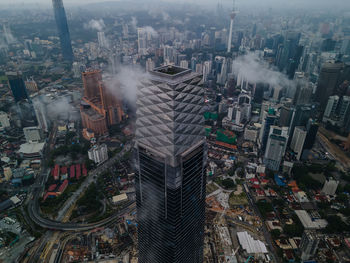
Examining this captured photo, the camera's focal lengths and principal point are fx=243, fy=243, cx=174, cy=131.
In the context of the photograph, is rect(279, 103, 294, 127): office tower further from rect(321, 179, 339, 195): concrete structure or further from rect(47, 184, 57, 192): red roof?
rect(47, 184, 57, 192): red roof

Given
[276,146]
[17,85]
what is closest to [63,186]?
[17,85]

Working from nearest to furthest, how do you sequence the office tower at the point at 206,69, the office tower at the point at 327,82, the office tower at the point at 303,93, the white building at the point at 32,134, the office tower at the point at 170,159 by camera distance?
the office tower at the point at 170,159 → the white building at the point at 32,134 → the office tower at the point at 303,93 → the office tower at the point at 327,82 → the office tower at the point at 206,69

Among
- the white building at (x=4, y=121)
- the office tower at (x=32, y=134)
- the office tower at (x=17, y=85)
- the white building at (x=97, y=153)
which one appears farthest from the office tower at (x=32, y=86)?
the white building at (x=97, y=153)

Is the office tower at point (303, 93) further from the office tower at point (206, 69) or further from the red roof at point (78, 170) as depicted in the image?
the red roof at point (78, 170)

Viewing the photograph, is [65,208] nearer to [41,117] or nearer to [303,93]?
[41,117]

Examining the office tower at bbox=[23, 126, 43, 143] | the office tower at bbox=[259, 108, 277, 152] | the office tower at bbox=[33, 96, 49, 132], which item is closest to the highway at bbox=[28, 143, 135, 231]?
the office tower at bbox=[23, 126, 43, 143]

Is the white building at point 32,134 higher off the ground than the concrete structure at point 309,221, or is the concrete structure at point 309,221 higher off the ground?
the white building at point 32,134
